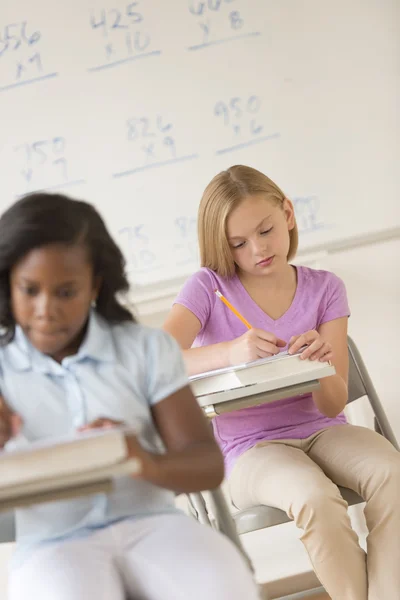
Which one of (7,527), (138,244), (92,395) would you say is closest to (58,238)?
(92,395)

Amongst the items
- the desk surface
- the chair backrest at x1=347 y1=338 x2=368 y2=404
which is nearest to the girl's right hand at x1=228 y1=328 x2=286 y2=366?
the desk surface

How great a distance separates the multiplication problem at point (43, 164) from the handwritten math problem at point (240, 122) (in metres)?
0.44

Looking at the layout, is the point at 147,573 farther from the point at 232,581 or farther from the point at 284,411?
the point at 284,411

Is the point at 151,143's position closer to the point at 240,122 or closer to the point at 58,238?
the point at 240,122

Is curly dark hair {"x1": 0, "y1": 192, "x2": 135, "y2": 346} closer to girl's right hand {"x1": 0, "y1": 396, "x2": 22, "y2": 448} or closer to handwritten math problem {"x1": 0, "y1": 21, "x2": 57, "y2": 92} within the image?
girl's right hand {"x1": 0, "y1": 396, "x2": 22, "y2": 448}

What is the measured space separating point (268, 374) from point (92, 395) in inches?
16.4

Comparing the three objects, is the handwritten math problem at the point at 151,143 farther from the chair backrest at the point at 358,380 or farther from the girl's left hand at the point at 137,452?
the girl's left hand at the point at 137,452

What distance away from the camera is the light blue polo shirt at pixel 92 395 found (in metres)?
0.92

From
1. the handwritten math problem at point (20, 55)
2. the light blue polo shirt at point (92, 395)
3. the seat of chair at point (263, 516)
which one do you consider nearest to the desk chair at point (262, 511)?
the seat of chair at point (263, 516)

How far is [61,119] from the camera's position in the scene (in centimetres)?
232

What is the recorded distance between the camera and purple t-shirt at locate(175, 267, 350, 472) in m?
1.62

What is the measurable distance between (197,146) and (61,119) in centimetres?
40

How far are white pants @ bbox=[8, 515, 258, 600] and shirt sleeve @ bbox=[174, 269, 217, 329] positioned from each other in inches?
33.2

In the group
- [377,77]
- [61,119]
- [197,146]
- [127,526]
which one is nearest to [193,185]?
[197,146]
